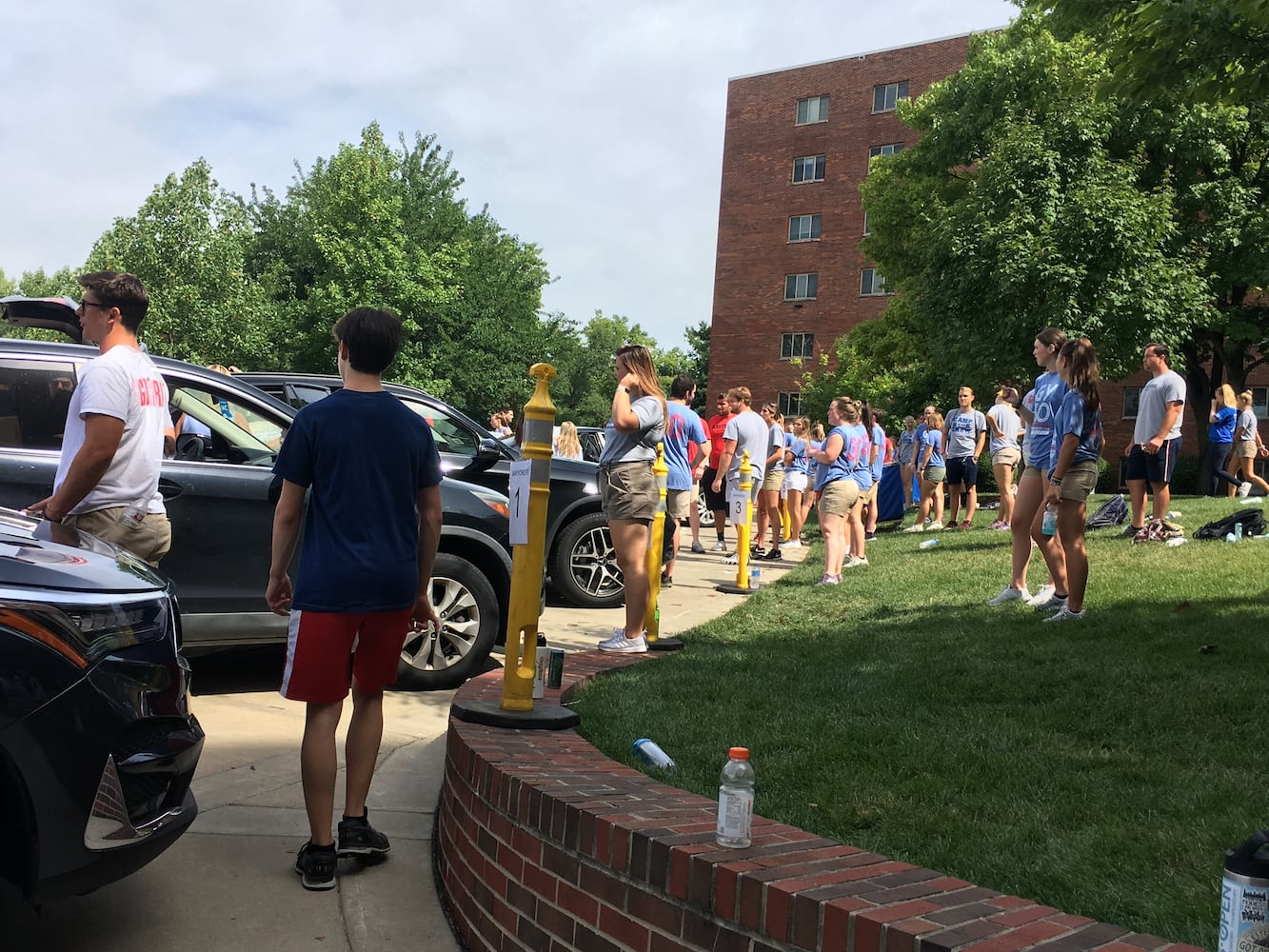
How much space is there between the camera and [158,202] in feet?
111

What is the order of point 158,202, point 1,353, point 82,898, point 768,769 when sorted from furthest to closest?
point 158,202 → point 1,353 → point 768,769 → point 82,898

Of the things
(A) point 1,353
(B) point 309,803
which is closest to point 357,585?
(B) point 309,803

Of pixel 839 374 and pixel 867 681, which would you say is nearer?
pixel 867 681

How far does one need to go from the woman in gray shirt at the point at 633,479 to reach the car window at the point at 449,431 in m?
3.47

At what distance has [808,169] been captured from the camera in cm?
4862

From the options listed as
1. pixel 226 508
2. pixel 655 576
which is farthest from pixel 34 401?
pixel 655 576

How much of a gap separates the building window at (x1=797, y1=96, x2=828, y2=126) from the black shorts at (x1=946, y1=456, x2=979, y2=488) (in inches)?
1422

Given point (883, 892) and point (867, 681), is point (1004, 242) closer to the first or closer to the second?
point (867, 681)

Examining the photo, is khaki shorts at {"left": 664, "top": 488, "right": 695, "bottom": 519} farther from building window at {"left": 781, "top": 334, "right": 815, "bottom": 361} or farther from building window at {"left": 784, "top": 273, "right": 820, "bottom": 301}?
building window at {"left": 784, "top": 273, "right": 820, "bottom": 301}

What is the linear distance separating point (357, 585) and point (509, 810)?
0.92 metres

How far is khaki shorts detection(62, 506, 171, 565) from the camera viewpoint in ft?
15.4

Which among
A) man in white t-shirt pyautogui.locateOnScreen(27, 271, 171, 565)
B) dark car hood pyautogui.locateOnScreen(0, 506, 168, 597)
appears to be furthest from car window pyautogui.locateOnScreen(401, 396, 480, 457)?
dark car hood pyautogui.locateOnScreen(0, 506, 168, 597)

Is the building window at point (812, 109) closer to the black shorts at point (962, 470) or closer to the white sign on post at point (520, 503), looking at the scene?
the black shorts at point (962, 470)

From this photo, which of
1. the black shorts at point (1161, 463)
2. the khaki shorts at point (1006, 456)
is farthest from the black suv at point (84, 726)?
the khaki shorts at point (1006, 456)
